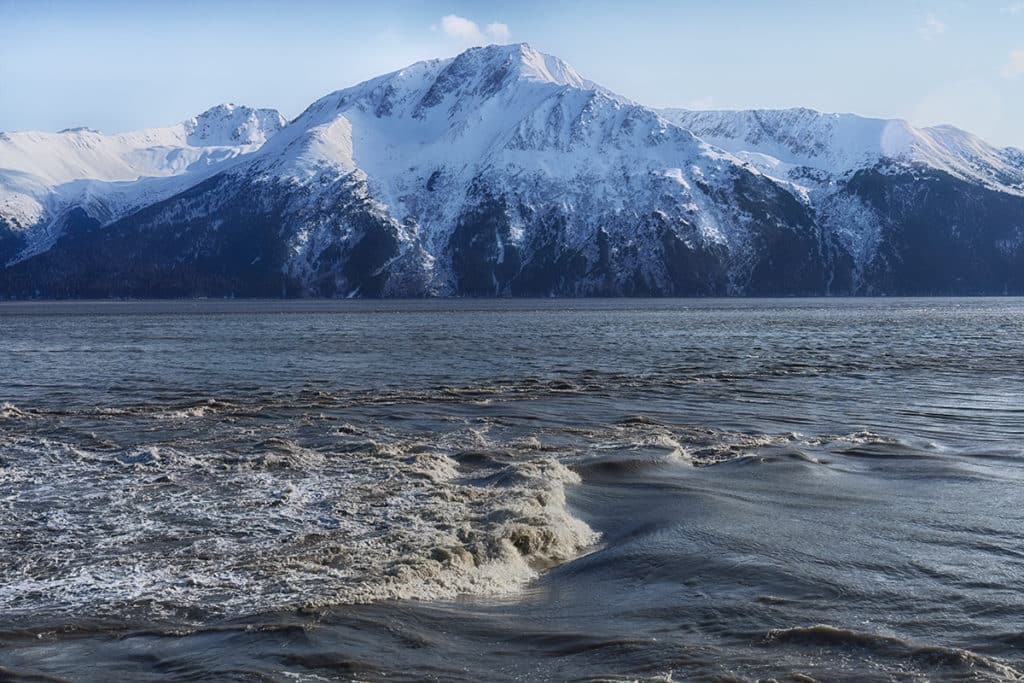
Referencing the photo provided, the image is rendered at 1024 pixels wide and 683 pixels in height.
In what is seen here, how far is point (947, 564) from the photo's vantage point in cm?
1600

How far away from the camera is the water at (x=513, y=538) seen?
1253cm

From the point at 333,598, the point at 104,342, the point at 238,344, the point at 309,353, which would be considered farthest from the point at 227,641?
the point at 104,342

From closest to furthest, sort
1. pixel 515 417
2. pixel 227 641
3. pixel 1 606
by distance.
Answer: pixel 227 641
pixel 1 606
pixel 515 417

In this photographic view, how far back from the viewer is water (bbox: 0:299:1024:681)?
41.1 feet

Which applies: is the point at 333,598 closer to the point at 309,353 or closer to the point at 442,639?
the point at 442,639

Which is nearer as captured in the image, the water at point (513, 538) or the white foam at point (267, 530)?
the water at point (513, 538)

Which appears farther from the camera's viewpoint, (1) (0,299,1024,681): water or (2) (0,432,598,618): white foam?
(2) (0,432,598,618): white foam

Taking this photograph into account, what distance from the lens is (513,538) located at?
714 inches

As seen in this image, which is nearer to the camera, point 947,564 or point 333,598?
point 333,598

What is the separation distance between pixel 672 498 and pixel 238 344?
70.7 m

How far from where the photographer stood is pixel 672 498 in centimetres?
2183

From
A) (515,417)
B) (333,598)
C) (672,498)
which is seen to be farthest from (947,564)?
(515,417)

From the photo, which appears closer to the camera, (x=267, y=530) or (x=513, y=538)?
(x=513, y=538)

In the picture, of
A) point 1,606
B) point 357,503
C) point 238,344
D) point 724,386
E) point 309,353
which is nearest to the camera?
point 1,606
